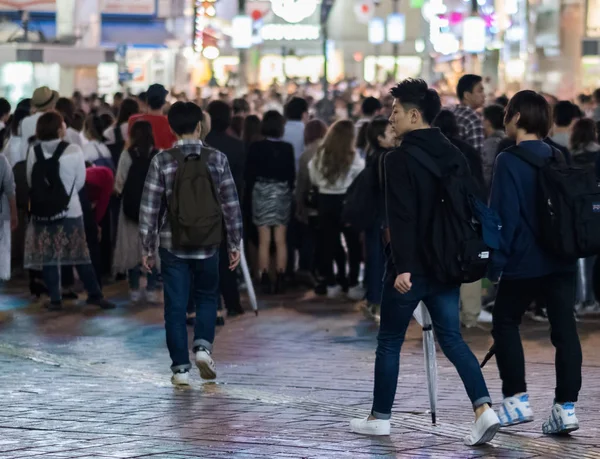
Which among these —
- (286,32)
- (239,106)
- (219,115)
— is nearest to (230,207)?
(219,115)

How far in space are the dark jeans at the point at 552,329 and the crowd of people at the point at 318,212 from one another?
1 centimetres

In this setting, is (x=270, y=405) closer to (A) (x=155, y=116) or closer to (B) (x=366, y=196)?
(B) (x=366, y=196)

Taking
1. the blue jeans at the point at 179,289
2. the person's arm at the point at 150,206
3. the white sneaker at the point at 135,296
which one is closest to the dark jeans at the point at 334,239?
the white sneaker at the point at 135,296

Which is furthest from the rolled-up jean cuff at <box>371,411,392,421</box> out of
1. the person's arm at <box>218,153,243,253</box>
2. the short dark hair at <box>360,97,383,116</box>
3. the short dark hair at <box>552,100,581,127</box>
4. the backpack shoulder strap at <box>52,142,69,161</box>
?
the short dark hair at <box>360,97,383,116</box>

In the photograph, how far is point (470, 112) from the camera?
1255cm

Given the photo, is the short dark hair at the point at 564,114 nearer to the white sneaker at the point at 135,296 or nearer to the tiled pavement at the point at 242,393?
the tiled pavement at the point at 242,393

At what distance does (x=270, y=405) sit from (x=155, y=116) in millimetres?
6417

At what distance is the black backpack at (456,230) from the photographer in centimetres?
720

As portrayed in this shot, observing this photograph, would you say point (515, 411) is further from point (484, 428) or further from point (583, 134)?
point (583, 134)

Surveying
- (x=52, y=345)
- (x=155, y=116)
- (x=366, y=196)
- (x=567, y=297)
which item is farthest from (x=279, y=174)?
(x=567, y=297)

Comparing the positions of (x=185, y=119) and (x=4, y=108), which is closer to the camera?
(x=185, y=119)

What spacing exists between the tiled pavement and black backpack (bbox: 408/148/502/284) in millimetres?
906

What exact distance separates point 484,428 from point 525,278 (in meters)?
0.88

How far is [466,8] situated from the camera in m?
63.1
